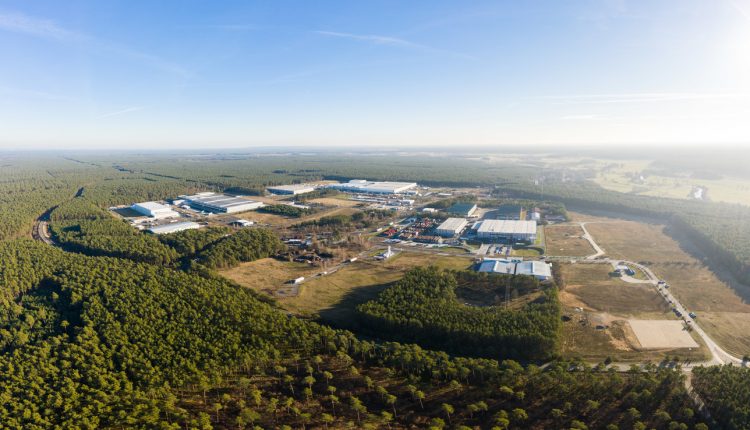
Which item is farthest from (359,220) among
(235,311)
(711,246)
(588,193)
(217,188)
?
(217,188)

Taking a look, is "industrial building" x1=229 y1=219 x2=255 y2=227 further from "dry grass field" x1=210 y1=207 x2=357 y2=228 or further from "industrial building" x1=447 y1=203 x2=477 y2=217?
"industrial building" x1=447 y1=203 x2=477 y2=217

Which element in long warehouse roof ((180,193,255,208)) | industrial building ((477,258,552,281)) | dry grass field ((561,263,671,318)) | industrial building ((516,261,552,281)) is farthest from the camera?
long warehouse roof ((180,193,255,208))

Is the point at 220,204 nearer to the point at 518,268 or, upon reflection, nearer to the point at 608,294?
the point at 518,268

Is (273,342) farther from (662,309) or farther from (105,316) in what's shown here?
(662,309)

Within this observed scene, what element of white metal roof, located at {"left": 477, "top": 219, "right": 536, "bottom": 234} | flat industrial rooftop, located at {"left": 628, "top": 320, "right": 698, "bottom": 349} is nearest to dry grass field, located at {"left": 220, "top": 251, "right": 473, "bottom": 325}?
white metal roof, located at {"left": 477, "top": 219, "right": 536, "bottom": 234}

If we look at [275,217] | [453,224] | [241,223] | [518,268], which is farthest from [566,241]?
[241,223]

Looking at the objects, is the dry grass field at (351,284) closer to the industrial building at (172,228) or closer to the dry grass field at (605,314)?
the dry grass field at (605,314)

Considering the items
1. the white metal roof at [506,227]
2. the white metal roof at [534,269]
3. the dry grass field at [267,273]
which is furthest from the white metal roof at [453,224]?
the dry grass field at [267,273]
